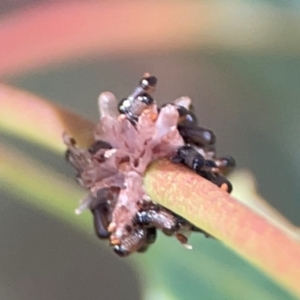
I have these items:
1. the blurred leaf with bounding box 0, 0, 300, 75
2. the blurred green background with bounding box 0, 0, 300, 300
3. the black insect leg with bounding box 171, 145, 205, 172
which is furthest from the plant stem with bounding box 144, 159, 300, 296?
the blurred leaf with bounding box 0, 0, 300, 75

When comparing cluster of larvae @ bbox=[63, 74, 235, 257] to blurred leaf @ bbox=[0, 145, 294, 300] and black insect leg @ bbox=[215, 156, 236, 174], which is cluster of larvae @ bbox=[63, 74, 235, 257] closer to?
black insect leg @ bbox=[215, 156, 236, 174]

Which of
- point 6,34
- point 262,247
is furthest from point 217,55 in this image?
point 262,247

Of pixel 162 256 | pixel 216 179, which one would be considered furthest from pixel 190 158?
pixel 162 256

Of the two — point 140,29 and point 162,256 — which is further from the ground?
point 140,29

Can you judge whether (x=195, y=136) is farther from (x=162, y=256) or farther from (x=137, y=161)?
(x=162, y=256)

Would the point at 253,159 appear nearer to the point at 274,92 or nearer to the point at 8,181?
the point at 274,92
